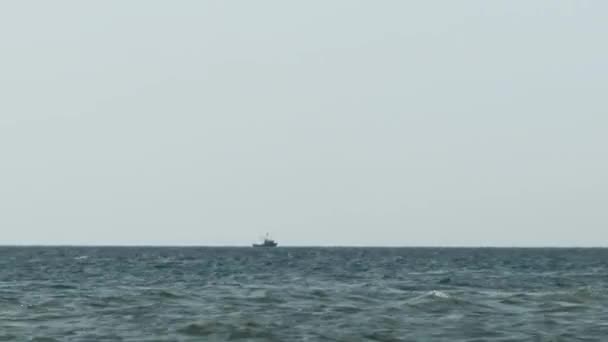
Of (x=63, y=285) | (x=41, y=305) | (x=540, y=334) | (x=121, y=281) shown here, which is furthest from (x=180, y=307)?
(x=121, y=281)

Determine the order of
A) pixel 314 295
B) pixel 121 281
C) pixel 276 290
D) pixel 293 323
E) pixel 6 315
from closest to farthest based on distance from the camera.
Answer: pixel 293 323 → pixel 6 315 → pixel 314 295 → pixel 276 290 → pixel 121 281

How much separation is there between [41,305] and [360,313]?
13.4m

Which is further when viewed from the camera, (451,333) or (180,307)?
(180,307)

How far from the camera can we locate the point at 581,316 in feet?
124

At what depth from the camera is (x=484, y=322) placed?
118ft

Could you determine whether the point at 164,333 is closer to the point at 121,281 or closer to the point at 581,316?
the point at 581,316

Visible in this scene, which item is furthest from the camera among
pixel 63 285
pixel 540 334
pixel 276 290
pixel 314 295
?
pixel 63 285

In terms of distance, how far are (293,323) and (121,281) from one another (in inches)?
1284

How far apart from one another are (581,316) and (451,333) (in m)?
7.02

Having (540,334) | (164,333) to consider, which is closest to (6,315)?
(164,333)

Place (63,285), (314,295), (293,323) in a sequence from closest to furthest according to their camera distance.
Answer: (293,323) < (314,295) < (63,285)

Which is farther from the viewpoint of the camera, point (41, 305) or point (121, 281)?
point (121, 281)

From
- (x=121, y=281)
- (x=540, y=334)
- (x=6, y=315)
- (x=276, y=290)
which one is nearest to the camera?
(x=540, y=334)

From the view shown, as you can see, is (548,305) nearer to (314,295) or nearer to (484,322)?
(484,322)
